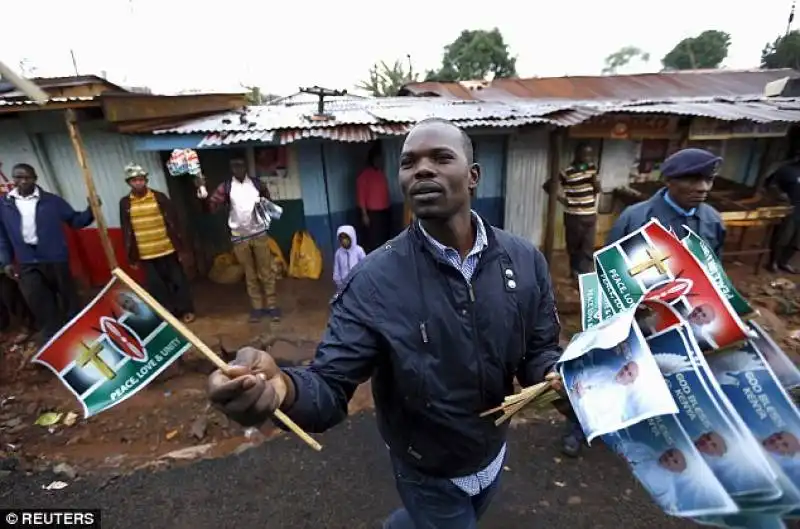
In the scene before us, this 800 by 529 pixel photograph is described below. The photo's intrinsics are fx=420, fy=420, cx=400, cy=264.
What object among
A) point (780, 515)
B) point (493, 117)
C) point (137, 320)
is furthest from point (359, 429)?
point (493, 117)

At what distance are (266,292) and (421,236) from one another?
509cm

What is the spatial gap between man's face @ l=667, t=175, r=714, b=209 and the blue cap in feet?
0.13

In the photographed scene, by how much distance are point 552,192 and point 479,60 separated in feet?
68.6

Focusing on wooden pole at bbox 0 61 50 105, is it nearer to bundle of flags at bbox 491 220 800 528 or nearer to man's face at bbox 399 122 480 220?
man's face at bbox 399 122 480 220

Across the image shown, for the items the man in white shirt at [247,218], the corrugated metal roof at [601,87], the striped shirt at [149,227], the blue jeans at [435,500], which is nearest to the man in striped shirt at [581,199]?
the corrugated metal roof at [601,87]

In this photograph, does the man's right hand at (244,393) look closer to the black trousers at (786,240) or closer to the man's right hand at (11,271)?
the man's right hand at (11,271)

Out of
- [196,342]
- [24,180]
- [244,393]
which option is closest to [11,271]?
[24,180]

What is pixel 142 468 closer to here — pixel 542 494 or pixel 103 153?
pixel 542 494

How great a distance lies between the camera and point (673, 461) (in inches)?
40.6

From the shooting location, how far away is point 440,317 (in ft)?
5.09

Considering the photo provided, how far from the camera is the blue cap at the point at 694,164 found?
2.65 m

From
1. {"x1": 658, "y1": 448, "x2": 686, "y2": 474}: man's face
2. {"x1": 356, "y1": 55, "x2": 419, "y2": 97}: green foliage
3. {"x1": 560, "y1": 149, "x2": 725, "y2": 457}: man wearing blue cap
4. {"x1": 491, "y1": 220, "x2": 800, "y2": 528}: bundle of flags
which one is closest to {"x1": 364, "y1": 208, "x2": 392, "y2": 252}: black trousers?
{"x1": 560, "y1": 149, "x2": 725, "y2": 457}: man wearing blue cap

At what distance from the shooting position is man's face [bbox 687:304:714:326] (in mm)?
1225

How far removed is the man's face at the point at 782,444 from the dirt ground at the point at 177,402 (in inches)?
148
